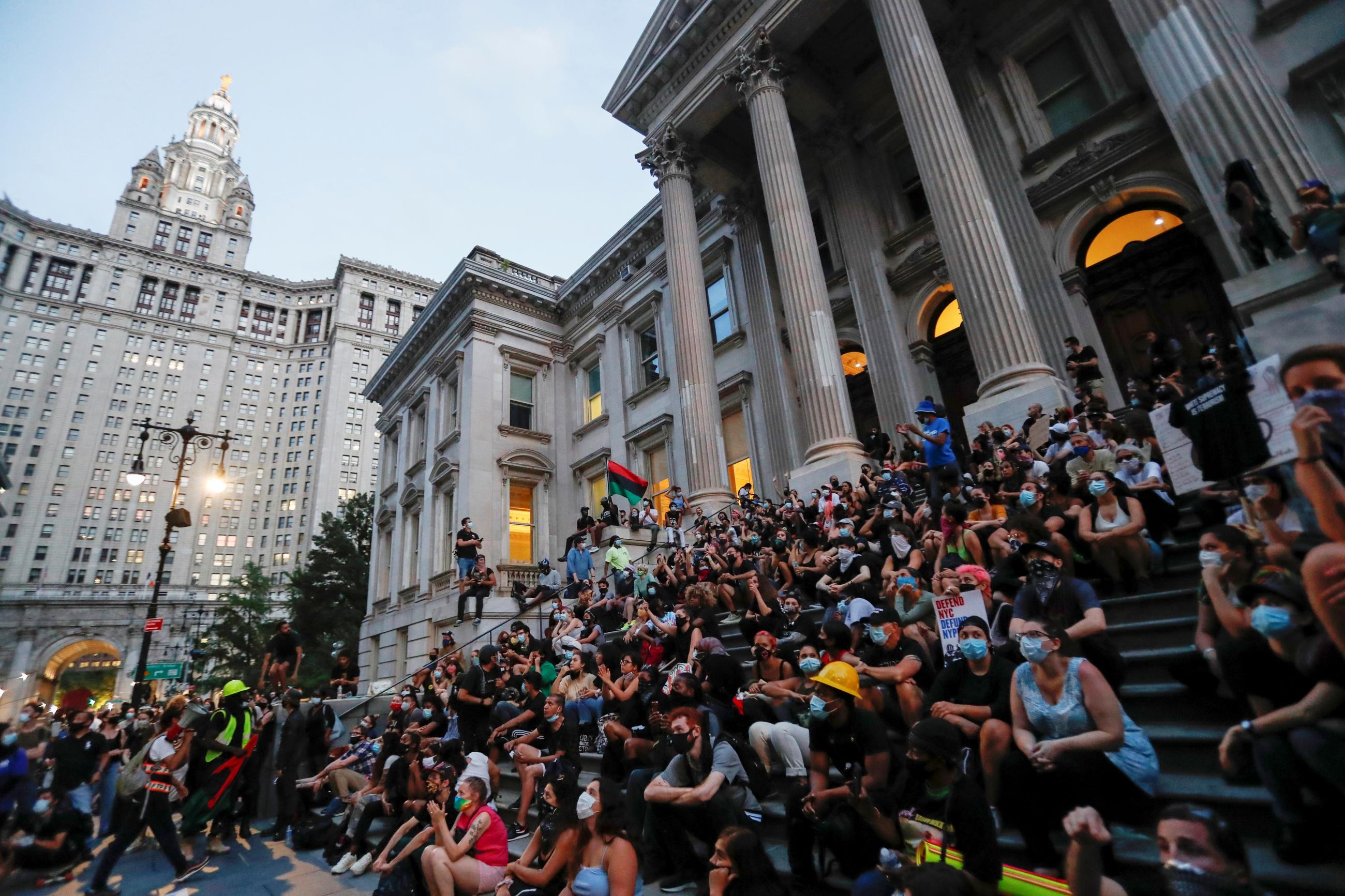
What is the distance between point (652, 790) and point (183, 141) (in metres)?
158

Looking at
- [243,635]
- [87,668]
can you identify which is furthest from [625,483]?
[87,668]

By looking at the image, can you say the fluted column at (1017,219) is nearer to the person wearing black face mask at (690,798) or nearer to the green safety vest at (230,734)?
the person wearing black face mask at (690,798)

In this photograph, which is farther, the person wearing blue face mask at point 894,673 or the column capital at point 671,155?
the column capital at point 671,155

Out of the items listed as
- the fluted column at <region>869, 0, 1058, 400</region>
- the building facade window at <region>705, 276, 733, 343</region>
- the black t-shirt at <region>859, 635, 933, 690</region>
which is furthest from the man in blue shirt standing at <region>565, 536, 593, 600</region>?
the black t-shirt at <region>859, 635, 933, 690</region>

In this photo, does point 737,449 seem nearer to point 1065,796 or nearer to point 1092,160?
point 1092,160

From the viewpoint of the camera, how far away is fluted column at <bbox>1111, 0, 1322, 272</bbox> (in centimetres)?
852

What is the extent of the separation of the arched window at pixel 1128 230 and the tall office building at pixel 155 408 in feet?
272

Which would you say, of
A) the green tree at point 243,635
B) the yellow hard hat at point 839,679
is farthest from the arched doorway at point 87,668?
the yellow hard hat at point 839,679

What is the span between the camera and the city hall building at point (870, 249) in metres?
9.23

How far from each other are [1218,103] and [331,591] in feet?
136

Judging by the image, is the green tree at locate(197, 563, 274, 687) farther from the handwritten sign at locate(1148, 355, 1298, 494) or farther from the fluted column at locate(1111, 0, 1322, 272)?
the fluted column at locate(1111, 0, 1322, 272)

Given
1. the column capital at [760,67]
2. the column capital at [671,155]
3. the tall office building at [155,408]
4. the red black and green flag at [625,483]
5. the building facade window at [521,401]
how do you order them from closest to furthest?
1. the column capital at [760,67]
2. the column capital at [671,155]
3. the red black and green flag at [625,483]
4. the building facade window at [521,401]
5. the tall office building at [155,408]

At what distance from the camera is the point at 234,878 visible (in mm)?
6969

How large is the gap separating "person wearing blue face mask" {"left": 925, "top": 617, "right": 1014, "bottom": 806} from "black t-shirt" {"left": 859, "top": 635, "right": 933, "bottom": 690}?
1.58 ft
